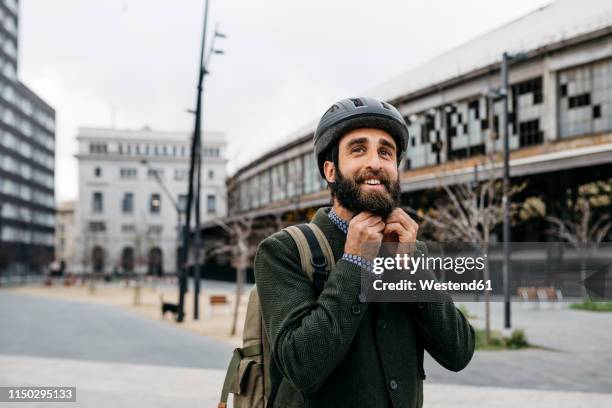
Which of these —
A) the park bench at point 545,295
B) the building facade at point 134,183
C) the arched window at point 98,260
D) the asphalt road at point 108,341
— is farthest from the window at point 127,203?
the park bench at point 545,295

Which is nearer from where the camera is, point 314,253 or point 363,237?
point 363,237

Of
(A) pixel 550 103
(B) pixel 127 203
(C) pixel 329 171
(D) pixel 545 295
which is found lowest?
(D) pixel 545 295

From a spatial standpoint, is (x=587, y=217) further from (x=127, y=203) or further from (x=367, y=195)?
(x=127, y=203)

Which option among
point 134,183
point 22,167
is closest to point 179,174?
point 134,183

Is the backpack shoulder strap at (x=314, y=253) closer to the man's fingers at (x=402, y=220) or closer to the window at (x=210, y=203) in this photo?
the man's fingers at (x=402, y=220)

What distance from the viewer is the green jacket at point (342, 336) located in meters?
1.92

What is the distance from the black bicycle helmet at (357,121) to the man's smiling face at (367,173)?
25 mm

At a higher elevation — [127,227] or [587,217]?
[127,227]

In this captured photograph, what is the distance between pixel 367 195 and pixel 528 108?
3000cm

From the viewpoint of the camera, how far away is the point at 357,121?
217 centimetres

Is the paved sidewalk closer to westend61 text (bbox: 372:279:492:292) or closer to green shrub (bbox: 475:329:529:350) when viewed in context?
green shrub (bbox: 475:329:529:350)

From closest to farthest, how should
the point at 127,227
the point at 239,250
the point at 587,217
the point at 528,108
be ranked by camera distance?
the point at 587,217, the point at 239,250, the point at 528,108, the point at 127,227

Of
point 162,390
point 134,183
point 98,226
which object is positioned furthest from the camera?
point 134,183

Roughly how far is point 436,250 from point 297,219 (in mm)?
29337
